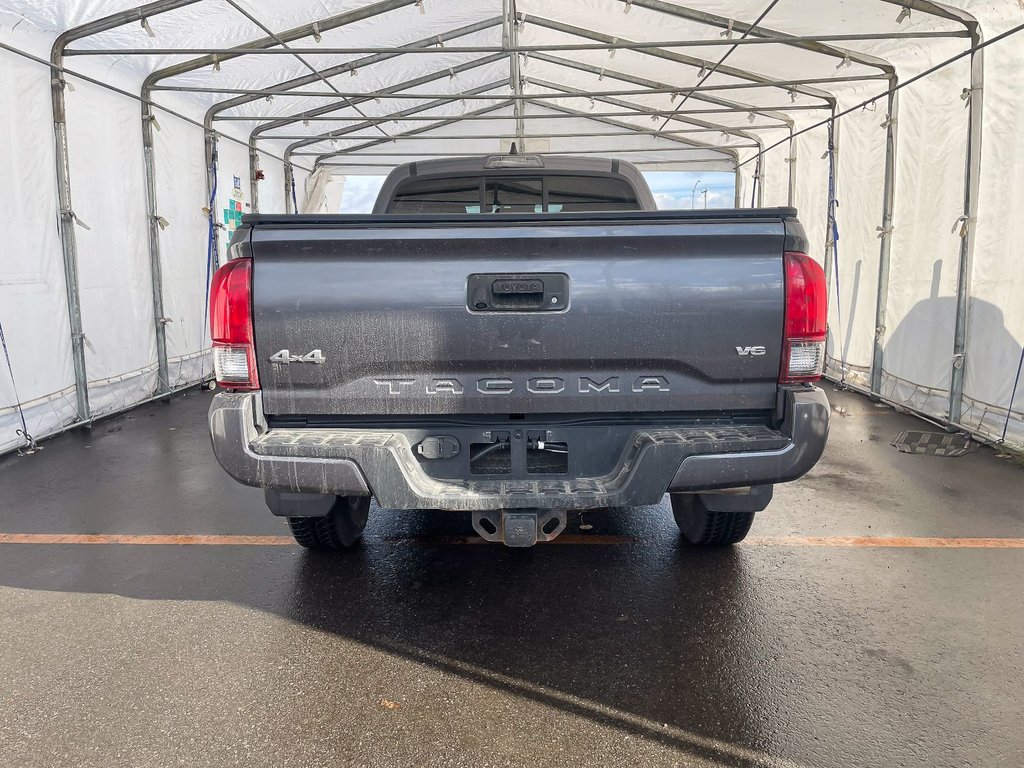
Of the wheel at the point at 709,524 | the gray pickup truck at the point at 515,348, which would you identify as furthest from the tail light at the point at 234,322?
the wheel at the point at 709,524

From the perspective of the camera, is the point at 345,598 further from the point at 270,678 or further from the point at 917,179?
the point at 917,179

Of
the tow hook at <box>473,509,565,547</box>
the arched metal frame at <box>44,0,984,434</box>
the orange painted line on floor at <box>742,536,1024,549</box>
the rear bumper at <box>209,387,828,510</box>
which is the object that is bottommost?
the orange painted line on floor at <box>742,536,1024,549</box>

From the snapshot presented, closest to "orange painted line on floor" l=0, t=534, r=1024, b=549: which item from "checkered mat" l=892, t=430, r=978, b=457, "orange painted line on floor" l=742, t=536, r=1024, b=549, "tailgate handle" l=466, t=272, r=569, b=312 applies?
"orange painted line on floor" l=742, t=536, r=1024, b=549

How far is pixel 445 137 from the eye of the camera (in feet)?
41.7

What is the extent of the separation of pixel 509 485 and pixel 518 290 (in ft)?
2.45

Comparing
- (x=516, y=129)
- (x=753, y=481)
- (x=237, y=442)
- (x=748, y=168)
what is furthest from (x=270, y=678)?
(x=748, y=168)

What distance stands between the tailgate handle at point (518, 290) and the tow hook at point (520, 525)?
0.77 metres

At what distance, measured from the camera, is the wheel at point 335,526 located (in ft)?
12.4

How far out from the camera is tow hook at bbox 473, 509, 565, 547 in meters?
2.73

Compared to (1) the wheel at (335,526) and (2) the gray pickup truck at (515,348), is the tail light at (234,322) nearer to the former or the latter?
(2) the gray pickup truck at (515,348)

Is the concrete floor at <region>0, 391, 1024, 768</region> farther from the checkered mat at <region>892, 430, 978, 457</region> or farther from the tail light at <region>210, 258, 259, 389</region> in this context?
the checkered mat at <region>892, 430, 978, 457</region>

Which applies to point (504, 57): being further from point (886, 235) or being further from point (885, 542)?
point (885, 542)

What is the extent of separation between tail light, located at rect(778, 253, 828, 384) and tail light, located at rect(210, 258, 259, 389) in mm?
2046

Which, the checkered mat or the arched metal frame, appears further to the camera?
the arched metal frame
